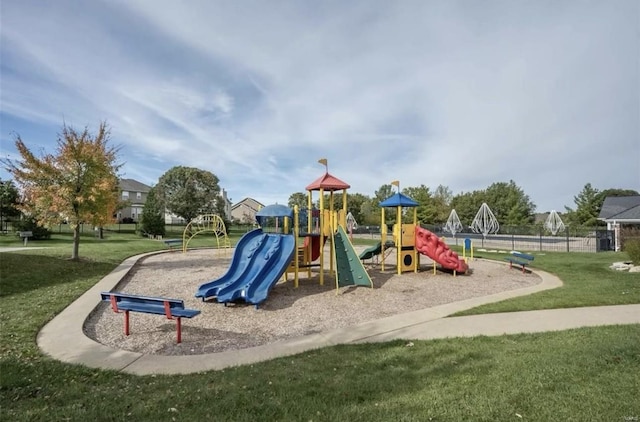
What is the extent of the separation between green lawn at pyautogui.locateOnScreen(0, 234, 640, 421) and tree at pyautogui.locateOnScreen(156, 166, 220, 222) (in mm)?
42995

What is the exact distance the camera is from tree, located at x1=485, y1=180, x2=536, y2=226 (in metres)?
62.6

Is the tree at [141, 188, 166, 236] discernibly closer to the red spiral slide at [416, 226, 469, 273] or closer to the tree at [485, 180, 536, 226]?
the red spiral slide at [416, 226, 469, 273]

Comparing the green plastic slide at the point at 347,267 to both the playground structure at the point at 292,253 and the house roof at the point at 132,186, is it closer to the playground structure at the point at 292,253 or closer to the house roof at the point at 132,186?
the playground structure at the point at 292,253

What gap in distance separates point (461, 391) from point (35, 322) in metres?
7.08

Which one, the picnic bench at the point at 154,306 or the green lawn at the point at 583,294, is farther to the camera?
the green lawn at the point at 583,294

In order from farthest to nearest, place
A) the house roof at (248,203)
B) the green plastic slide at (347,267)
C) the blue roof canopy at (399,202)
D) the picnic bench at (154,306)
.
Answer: the house roof at (248,203) → the blue roof canopy at (399,202) → the green plastic slide at (347,267) → the picnic bench at (154,306)

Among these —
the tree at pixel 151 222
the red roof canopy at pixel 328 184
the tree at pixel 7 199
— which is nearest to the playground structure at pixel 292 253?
the red roof canopy at pixel 328 184

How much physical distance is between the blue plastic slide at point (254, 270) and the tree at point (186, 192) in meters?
39.3

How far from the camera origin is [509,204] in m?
64.6

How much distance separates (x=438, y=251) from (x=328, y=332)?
8524mm

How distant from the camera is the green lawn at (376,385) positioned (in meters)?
3.20

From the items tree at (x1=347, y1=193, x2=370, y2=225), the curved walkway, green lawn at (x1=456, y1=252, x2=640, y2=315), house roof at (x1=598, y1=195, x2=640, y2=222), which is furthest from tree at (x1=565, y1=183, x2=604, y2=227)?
the curved walkway

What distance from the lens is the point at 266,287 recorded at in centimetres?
873

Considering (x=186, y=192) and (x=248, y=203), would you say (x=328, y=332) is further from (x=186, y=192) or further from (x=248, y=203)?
(x=248, y=203)
